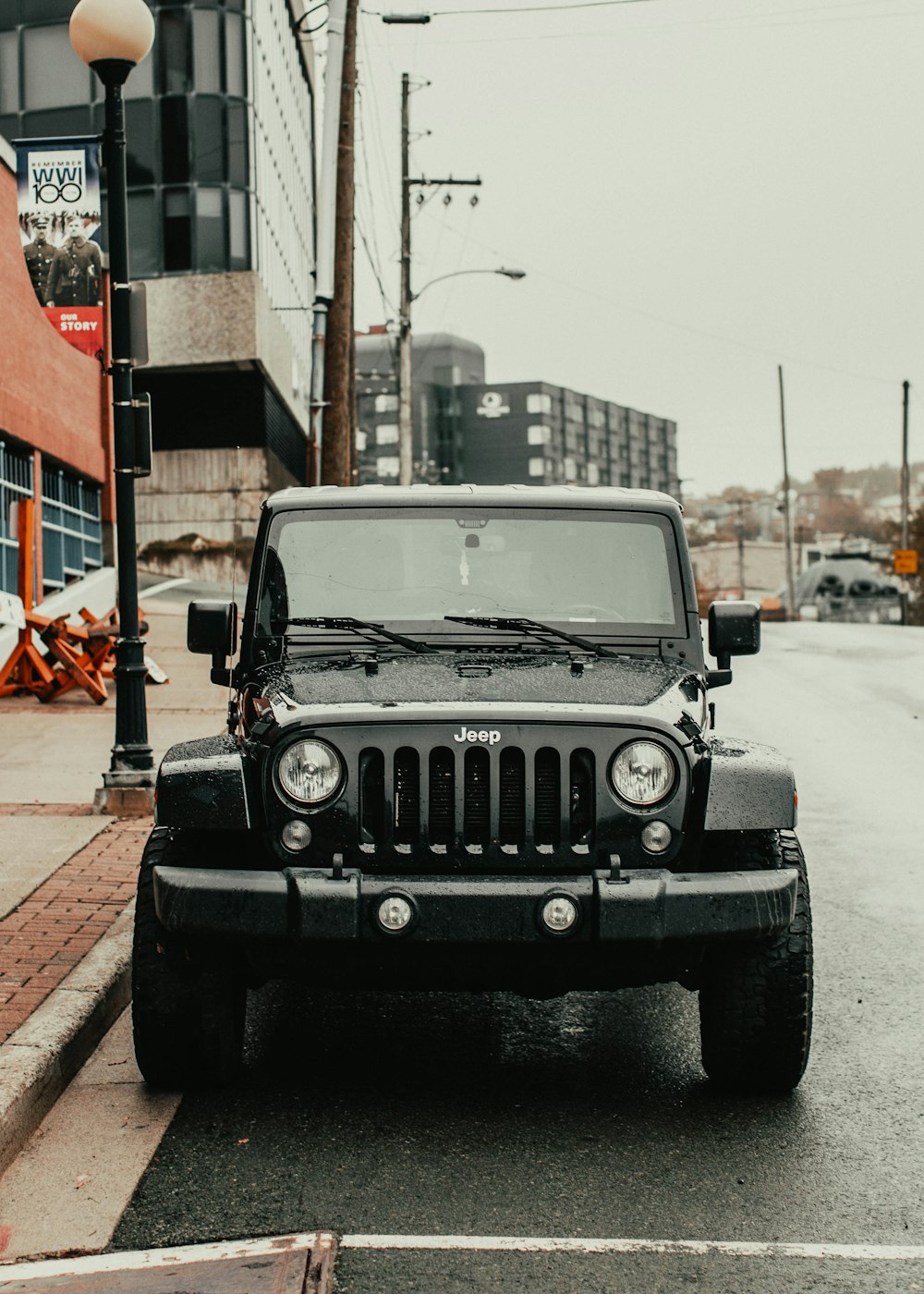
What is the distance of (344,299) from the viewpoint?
901 inches

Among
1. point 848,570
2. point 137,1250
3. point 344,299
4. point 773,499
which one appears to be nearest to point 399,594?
point 137,1250

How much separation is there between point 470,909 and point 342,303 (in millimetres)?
19255

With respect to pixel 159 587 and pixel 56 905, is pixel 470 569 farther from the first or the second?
pixel 159 587

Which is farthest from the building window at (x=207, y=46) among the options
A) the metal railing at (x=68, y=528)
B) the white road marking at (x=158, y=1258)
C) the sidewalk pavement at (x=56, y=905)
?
the white road marking at (x=158, y=1258)

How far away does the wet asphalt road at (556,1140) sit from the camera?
3.73m

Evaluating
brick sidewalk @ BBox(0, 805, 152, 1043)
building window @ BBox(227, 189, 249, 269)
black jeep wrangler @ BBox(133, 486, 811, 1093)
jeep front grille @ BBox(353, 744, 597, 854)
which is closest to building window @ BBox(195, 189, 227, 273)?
building window @ BBox(227, 189, 249, 269)

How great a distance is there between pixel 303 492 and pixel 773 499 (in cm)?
17325

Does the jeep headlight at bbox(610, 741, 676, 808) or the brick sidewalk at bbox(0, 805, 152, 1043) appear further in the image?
the brick sidewalk at bbox(0, 805, 152, 1043)

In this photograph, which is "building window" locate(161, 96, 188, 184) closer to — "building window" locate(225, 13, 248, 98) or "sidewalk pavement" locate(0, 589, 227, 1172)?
"building window" locate(225, 13, 248, 98)

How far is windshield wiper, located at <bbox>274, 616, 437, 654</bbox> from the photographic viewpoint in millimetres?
5367

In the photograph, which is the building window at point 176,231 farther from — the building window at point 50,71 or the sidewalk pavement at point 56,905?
the sidewalk pavement at point 56,905

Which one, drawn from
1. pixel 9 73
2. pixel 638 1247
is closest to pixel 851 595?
pixel 9 73

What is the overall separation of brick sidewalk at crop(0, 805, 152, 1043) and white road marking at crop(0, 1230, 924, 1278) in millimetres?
1450

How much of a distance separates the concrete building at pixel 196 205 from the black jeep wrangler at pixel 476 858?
3419 centimetres
